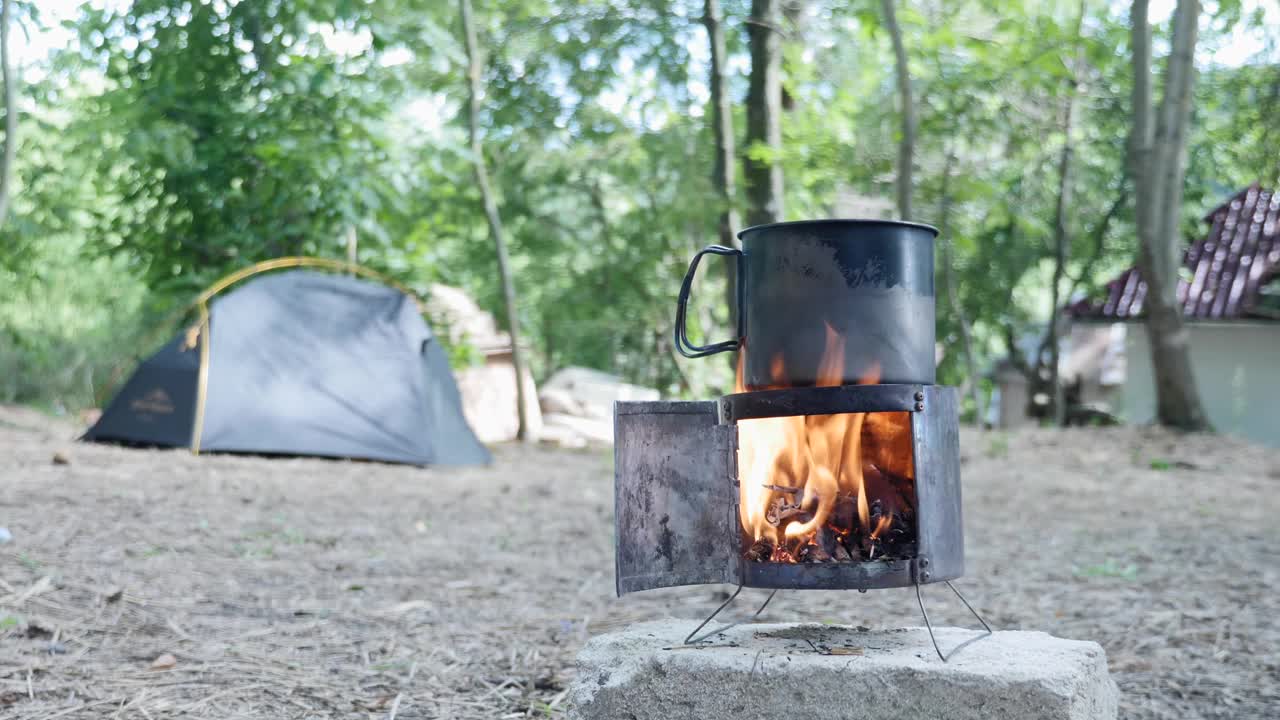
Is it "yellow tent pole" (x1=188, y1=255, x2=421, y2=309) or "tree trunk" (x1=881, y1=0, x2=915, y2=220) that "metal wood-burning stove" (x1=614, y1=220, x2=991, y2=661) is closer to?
"tree trunk" (x1=881, y1=0, x2=915, y2=220)

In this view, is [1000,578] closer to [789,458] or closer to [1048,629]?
[1048,629]

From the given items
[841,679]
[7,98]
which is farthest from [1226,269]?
[841,679]

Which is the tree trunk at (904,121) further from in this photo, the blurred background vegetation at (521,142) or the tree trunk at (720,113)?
the tree trunk at (720,113)

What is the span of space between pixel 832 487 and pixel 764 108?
764 centimetres

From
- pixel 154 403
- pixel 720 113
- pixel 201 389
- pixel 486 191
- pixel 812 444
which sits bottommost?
pixel 812 444

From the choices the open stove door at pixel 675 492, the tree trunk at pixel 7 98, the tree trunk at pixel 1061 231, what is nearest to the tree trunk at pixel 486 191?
the tree trunk at pixel 7 98

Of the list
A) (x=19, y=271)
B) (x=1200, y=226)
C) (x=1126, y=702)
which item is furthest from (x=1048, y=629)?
(x=1200, y=226)

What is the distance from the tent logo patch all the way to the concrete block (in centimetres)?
703

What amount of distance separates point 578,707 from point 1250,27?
44.6 ft

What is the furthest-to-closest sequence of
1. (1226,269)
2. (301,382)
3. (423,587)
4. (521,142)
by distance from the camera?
(1226,269) → (521,142) → (301,382) → (423,587)

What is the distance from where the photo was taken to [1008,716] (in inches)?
83.0

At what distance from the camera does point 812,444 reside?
2.48 m

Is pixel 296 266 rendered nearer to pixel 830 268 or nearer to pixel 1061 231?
pixel 830 268

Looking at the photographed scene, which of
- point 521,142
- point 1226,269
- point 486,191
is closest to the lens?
point 486,191
